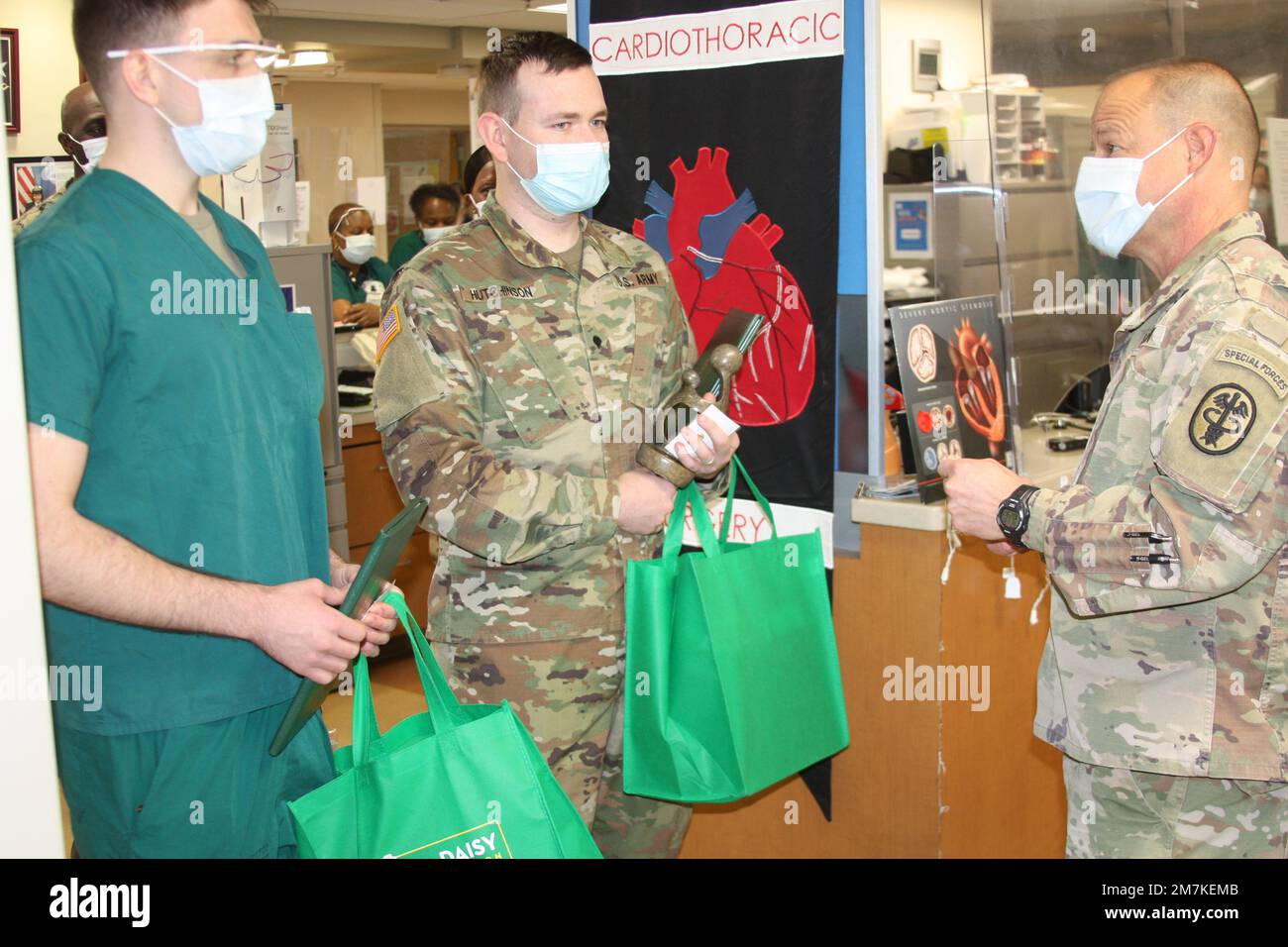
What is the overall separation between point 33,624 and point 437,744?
24.1 inches

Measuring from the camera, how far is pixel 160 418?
135 centimetres

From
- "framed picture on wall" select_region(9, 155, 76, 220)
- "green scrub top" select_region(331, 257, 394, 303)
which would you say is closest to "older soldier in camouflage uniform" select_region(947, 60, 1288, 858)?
"framed picture on wall" select_region(9, 155, 76, 220)

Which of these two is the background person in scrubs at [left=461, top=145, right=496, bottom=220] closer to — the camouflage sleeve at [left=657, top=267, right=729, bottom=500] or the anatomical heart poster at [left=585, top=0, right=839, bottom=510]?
the anatomical heart poster at [left=585, top=0, right=839, bottom=510]

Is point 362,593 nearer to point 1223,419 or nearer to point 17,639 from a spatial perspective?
point 17,639

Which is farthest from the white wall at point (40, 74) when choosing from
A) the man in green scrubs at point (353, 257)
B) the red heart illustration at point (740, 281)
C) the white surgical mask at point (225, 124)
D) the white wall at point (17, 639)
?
the white wall at point (17, 639)

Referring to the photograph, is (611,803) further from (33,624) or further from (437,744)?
(33,624)

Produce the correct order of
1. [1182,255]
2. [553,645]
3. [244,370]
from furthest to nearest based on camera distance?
[553,645] → [1182,255] → [244,370]

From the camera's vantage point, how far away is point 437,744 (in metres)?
1.47

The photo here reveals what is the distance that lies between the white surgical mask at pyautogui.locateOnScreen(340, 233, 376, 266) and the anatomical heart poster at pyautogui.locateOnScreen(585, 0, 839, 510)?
2936 mm

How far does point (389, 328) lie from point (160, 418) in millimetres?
662

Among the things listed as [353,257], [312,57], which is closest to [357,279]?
[353,257]

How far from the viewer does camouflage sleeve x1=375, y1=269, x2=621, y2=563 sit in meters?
1.90

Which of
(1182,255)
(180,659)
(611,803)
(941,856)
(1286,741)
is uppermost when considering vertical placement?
(1182,255)

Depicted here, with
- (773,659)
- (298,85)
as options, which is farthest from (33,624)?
(298,85)
